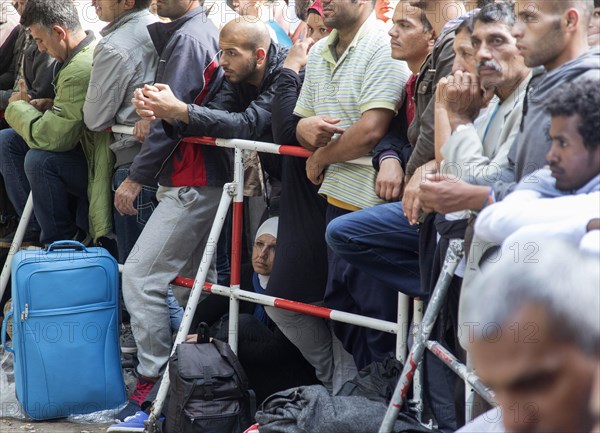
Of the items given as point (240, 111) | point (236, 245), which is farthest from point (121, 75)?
point (236, 245)

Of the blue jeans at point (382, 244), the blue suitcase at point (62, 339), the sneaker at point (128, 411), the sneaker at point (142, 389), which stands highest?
the blue jeans at point (382, 244)

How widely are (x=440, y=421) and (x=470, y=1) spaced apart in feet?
5.68

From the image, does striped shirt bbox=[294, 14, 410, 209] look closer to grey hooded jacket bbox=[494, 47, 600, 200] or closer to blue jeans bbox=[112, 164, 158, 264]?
grey hooded jacket bbox=[494, 47, 600, 200]

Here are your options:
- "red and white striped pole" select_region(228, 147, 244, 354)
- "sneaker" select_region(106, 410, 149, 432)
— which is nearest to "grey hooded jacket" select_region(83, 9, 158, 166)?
"red and white striped pole" select_region(228, 147, 244, 354)

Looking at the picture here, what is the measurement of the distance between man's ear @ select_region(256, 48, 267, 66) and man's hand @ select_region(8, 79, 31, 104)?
170 cm

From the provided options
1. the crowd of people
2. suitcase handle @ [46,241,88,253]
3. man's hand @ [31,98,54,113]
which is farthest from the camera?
man's hand @ [31,98,54,113]

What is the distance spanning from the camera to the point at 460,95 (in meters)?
3.12

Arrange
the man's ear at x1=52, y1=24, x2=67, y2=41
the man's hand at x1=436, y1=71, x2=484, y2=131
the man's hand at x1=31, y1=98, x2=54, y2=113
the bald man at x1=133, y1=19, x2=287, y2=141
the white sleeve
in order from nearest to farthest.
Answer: the white sleeve → the man's hand at x1=436, y1=71, x2=484, y2=131 → the bald man at x1=133, y1=19, x2=287, y2=141 → the man's ear at x1=52, y1=24, x2=67, y2=41 → the man's hand at x1=31, y1=98, x2=54, y2=113

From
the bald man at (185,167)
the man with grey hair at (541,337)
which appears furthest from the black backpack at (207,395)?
the man with grey hair at (541,337)

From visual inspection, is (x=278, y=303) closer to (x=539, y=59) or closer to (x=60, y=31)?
(x=539, y=59)

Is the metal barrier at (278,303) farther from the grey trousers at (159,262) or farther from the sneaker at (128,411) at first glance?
the sneaker at (128,411)

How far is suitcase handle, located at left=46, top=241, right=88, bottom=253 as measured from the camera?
4.77 meters

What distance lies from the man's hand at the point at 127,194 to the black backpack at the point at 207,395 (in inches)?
38.6

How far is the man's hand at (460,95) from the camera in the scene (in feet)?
10.2
